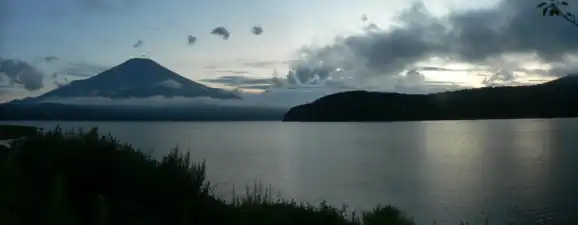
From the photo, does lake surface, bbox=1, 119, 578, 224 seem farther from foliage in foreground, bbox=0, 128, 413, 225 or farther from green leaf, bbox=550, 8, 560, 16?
green leaf, bbox=550, 8, 560, 16

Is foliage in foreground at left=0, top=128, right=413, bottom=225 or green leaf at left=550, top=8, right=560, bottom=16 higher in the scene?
green leaf at left=550, top=8, right=560, bottom=16

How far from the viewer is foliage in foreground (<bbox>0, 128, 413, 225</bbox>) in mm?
5387

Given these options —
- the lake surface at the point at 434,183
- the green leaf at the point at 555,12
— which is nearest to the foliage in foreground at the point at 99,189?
the lake surface at the point at 434,183

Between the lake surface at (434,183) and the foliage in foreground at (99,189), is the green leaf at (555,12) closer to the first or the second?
the foliage in foreground at (99,189)

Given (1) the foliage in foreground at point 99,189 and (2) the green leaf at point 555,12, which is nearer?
(2) the green leaf at point 555,12

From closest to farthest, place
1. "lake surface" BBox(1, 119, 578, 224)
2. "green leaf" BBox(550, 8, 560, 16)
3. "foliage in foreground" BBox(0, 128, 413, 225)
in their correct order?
"green leaf" BBox(550, 8, 560, 16) → "foliage in foreground" BBox(0, 128, 413, 225) → "lake surface" BBox(1, 119, 578, 224)

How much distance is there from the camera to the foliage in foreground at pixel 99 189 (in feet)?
17.7

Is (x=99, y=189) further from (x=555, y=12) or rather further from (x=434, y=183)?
(x=434, y=183)

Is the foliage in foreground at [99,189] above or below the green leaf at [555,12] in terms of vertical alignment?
below

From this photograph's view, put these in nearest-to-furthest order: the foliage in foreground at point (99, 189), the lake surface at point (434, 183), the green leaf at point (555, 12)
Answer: the green leaf at point (555, 12) < the foliage in foreground at point (99, 189) < the lake surface at point (434, 183)

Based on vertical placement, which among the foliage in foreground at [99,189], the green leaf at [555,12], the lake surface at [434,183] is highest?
the green leaf at [555,12]

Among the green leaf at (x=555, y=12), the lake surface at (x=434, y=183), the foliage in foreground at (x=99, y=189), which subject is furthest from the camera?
the lake surface at (x=434, y=183)

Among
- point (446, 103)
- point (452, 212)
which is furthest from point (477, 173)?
point (446, 103)

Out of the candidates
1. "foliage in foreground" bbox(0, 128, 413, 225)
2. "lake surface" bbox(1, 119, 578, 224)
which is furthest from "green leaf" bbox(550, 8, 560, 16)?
"lake surface" bbox(1, 119, 578, 224)
